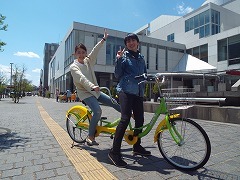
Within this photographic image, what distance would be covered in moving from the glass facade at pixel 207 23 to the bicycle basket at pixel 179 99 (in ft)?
113

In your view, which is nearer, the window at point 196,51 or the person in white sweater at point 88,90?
the person in white sweater at point 88,90

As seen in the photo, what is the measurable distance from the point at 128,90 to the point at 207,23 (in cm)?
3490

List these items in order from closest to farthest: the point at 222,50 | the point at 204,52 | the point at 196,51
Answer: the point at 222,50, the point at 204,52, the point at 196,51

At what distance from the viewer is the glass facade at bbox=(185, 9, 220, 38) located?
3356 centimetres

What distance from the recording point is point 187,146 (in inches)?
124

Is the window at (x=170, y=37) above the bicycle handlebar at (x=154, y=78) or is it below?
above

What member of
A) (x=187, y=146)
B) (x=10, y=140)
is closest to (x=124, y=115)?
(x=187, y=146)

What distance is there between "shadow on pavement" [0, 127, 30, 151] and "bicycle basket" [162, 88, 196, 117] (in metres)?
3.10

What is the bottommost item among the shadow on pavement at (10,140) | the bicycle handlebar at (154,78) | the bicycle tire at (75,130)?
the shadow on pavement at (10,140)

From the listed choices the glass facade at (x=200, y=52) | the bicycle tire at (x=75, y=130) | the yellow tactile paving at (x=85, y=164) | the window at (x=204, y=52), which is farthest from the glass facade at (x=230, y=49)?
the yellow tactile paving at (x=85, y=164)

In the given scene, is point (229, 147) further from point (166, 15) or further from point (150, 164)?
point (166, 15)

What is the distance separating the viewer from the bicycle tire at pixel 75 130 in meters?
4.43

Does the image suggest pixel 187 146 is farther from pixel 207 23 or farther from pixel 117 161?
pixel 207 23

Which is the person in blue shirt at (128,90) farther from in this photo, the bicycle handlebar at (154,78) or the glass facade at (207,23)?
the glass facade at (207,23)
